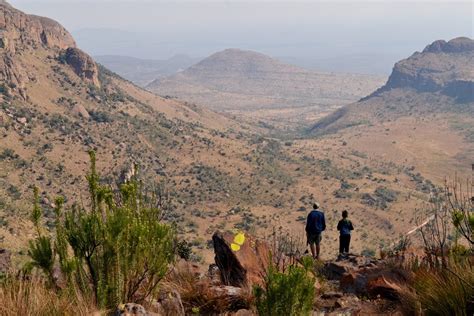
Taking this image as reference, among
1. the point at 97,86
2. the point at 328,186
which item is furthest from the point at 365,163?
the point at 97,86

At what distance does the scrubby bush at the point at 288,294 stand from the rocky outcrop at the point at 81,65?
258 feet

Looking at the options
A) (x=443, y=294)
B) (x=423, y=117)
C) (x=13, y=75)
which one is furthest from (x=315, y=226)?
(x=423, y=117)

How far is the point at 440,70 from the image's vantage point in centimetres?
15638

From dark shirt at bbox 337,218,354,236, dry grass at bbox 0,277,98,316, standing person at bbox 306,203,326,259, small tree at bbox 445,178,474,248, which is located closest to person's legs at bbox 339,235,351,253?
dark shirt at bbox 337,218,354,236

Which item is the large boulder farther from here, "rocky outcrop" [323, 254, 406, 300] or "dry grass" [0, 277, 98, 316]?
"dry grass" [0, 277, 98, 316]

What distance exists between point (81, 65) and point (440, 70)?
128983 mm

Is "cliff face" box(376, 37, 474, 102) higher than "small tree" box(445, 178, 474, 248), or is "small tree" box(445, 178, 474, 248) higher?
"cliff face" box(376, 37, 474, 102)

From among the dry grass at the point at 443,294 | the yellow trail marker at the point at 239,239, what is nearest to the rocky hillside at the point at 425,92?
the yellow trail marker at the point at 239,239

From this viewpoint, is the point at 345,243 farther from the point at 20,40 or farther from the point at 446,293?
the point at 20,40

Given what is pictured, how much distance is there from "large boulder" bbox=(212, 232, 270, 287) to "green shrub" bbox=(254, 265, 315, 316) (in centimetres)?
343

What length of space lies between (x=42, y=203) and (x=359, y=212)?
36087mm

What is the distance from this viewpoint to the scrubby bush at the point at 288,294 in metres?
3.99

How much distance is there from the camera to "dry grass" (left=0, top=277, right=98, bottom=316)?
4.24m

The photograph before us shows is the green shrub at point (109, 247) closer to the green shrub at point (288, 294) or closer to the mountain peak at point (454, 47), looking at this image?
the green shrub at point (288, 294)
